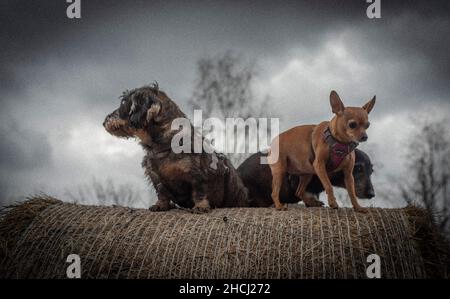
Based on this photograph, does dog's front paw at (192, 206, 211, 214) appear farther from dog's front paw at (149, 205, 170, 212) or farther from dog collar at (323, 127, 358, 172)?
dog collar at (323, 127, 358, 172)

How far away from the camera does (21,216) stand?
6297 mm

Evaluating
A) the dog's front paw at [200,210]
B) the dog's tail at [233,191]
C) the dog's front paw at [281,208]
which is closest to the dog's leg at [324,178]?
the dog's front paw at [281,208]

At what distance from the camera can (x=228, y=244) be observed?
5605mm

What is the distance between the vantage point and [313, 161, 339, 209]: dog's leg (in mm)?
5973

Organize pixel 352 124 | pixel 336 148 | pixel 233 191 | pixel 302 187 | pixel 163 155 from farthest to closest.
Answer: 1. pixel 233 191
2. pixel 302 187
3. pixel 163 155
4. pixel 336 148
5. pixel 352 124

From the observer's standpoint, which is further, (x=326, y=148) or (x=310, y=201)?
(x=310, y=201)

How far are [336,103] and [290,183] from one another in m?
1.88

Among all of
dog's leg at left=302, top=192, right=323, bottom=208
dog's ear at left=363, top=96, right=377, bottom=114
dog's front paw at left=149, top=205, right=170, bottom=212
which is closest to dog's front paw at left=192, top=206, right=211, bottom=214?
dog's front paw at left=149, top=205, right=170, bottom=212

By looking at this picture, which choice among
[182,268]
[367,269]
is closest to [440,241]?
[367,269]

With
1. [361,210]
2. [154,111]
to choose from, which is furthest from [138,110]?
[361,210]

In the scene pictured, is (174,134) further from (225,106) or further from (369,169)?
(225,106)

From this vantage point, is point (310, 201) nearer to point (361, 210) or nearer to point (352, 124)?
point (361, 210)

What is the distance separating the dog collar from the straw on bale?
554 millimetres
